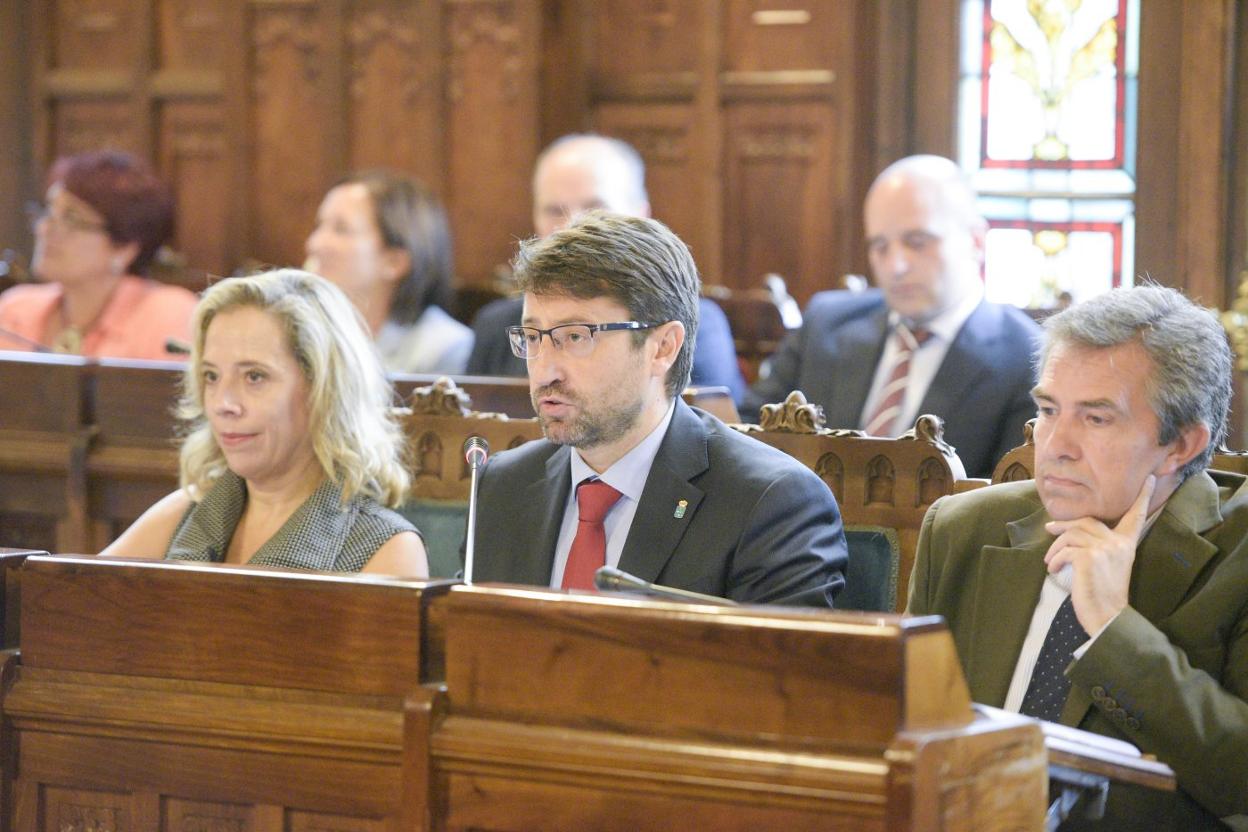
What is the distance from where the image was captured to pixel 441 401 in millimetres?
3207

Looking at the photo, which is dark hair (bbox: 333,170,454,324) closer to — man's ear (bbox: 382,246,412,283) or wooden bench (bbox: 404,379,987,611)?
man's ear (bbox: 382,246,412,283)

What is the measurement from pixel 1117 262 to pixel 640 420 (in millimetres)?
A: 3034

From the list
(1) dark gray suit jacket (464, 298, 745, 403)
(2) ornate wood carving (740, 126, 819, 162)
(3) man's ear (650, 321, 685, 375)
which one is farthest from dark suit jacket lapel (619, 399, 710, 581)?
(2) ornate wood carving (740, 126, 819, 162)

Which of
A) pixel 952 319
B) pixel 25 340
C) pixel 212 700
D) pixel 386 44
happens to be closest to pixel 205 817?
pixel 212 700

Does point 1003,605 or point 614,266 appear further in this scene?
point 614,266

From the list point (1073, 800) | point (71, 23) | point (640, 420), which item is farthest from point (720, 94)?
point (1073, 800)

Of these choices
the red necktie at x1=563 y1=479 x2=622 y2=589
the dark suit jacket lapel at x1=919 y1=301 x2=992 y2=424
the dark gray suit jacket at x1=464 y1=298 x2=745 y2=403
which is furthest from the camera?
the dark gray suit jacket at x1=464 y1=298 x2=745 y2=403

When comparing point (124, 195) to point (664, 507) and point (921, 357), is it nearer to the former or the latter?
point (921, 357)

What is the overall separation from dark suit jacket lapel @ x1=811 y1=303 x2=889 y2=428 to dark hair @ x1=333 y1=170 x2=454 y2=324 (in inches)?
54.8

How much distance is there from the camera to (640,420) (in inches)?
101

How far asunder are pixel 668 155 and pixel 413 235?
1064mm

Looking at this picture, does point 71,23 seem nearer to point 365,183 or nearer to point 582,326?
point 365,183

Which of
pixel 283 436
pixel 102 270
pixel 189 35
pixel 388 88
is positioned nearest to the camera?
pixel 283 436

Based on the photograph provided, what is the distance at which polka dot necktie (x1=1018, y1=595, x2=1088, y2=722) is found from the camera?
223 centimetres
